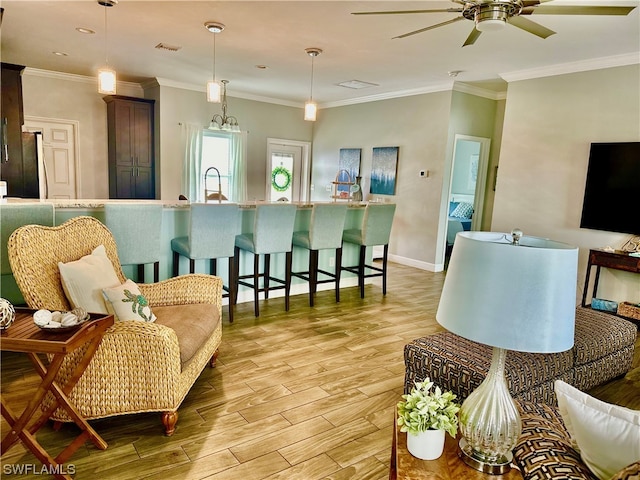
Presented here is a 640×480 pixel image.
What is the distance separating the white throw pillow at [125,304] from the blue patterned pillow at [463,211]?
20.4 ft

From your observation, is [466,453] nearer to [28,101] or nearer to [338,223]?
[338,223]

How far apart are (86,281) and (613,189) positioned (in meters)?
4.76

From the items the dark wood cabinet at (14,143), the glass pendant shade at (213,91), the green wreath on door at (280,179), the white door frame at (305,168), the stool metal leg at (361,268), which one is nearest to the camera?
the glass pendant shade at (213,91)

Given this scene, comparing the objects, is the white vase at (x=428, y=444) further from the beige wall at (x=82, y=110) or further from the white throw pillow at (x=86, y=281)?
the beige wall at (x=82, y=110)

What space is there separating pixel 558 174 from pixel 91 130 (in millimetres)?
6604

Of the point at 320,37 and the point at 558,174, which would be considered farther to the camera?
the point at 558,174

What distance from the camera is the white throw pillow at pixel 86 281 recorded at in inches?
88.2

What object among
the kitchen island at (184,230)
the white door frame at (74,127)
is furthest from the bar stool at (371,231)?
the white door frame at (74,127)

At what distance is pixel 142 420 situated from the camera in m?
2.38

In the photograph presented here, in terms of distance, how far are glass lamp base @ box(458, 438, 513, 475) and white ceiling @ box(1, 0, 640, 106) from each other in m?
3.10

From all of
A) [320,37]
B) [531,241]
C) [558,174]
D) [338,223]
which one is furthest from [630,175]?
[531,241]

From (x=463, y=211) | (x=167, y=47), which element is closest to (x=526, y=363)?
(x=167, y=47)

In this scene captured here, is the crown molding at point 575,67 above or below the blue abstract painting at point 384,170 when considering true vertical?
above

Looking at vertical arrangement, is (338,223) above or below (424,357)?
above
